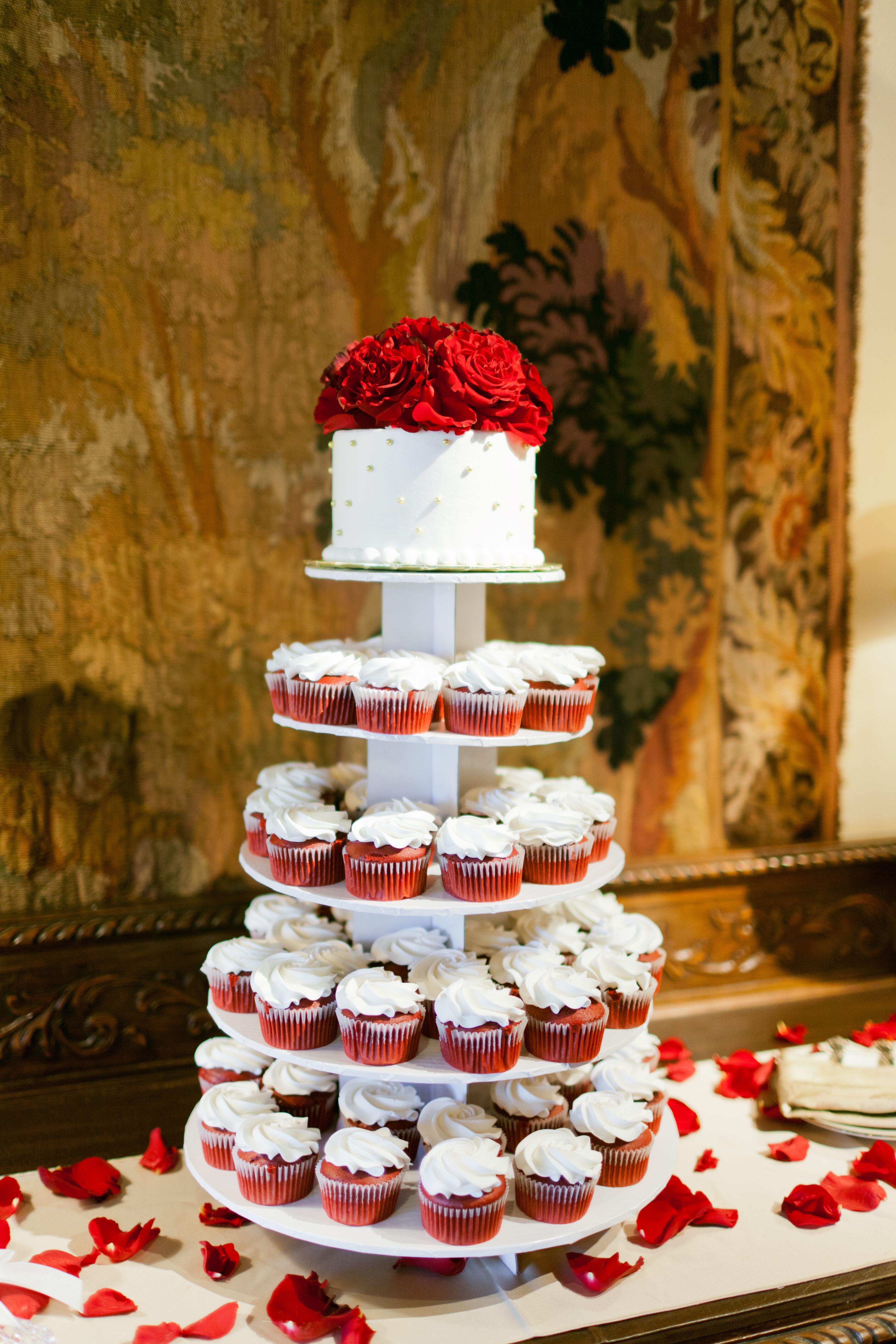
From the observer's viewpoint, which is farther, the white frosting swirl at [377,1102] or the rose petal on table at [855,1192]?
the rose petal on table at [855,1192]

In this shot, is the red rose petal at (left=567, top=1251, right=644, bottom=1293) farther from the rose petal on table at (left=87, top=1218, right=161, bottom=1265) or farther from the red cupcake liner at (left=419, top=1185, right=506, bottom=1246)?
the rose petal on table at (left=87, top=1218, right=161, bottom=1265)

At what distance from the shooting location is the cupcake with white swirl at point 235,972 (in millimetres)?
2008

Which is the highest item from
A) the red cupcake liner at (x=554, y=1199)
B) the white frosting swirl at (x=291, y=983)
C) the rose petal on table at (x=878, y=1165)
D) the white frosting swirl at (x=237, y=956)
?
the white frosting swirl at (x=291, y=983)

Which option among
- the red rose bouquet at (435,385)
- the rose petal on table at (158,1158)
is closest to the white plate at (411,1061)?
the rose petal on table at (158,1158)

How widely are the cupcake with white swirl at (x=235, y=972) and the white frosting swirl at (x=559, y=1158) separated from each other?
1.88 ft

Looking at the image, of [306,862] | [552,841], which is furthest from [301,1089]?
[552,841]

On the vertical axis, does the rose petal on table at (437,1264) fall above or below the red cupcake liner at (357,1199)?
below

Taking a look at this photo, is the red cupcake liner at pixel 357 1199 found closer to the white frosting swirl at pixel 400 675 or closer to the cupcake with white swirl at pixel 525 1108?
the cupcake with white swirl at pixel 525 1108

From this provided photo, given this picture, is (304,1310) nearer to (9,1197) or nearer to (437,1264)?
(437,1264)

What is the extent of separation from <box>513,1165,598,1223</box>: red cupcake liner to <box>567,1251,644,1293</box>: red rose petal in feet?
0.37

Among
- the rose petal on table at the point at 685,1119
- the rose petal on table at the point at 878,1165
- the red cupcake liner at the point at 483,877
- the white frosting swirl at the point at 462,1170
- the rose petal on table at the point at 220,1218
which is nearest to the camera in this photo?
the white frosting swirl at the point at 462,1170

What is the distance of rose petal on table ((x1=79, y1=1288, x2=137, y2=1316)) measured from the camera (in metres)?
1.78

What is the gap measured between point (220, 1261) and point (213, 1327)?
0.15 meters

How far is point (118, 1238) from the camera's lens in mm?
1953
